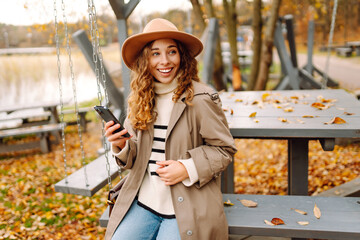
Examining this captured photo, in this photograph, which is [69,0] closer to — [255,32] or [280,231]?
[255,32]

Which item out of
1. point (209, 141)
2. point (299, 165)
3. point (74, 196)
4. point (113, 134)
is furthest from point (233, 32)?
point (113, 134)

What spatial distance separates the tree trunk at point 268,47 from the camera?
6.16m

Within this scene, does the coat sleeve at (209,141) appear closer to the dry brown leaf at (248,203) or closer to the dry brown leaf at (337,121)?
the dry brown leaf at (248,203)

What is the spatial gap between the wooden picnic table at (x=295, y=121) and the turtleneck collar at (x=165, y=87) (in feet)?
2.14

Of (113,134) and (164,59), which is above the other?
(164,59)

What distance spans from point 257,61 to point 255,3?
1237 mm

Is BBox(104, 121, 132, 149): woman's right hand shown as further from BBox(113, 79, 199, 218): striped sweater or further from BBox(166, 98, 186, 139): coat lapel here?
BBox(166, 98, 186, 139): coat lapel

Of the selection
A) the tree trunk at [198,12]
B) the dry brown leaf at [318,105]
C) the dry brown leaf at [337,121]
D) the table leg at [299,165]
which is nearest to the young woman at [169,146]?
the dry brown leaf at [337,121]

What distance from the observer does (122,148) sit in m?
1.96

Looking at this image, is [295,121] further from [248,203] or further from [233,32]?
[233,32]

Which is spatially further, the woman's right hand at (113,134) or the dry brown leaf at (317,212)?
the dry brown leaf at (317,212)

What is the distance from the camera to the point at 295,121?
98.3 inches

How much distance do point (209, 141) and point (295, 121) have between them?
0.93 m

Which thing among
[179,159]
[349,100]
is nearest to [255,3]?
[349,100]
